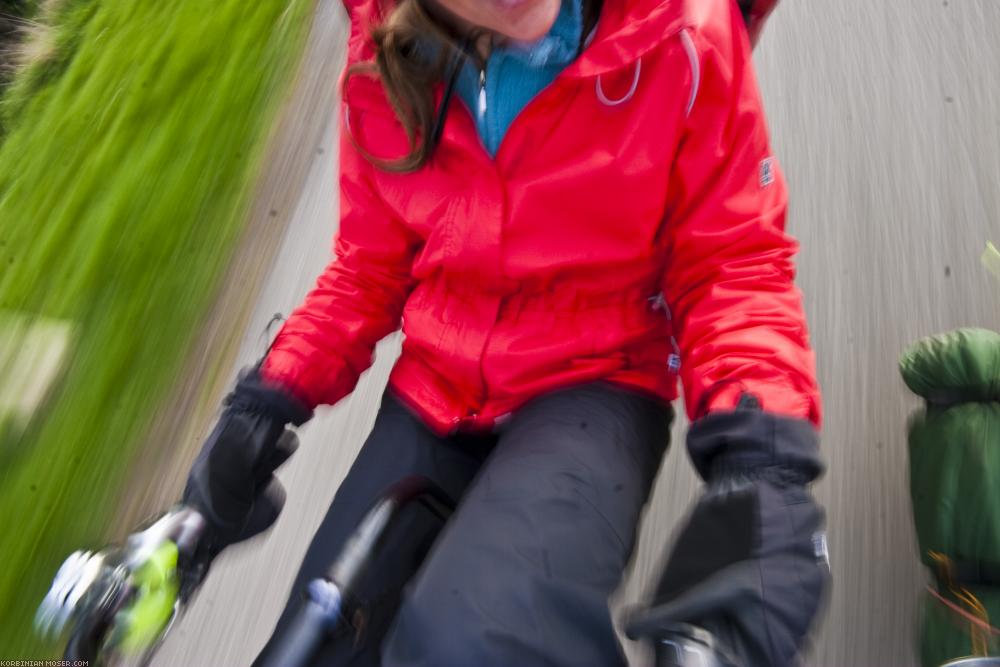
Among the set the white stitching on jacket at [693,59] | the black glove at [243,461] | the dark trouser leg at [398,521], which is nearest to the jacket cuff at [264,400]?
the black glove at [243,461]

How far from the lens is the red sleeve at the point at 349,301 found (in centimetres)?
127

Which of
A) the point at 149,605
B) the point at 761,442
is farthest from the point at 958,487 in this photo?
the point at 149,605

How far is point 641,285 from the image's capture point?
3.99 ft

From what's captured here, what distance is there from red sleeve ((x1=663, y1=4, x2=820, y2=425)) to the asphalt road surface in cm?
58

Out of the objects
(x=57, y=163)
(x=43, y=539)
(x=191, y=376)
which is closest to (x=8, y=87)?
(x=57, y=163)

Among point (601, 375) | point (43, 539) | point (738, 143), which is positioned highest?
point (738, 143)

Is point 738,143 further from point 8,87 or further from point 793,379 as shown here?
point 8,87

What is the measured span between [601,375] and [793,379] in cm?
34

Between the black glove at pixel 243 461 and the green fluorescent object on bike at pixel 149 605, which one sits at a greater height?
the black glove at pixel 243 461

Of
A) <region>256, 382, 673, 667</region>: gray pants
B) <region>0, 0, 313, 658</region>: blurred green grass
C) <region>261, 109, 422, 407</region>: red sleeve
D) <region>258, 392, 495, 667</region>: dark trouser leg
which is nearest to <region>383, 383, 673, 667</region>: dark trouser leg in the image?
<region>256, 382, 673, 667</region>: gray pants

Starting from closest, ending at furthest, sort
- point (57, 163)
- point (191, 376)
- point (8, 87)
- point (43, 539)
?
point (43, 539) < point (191, 376) < point (57, 163) < point (8, 87)

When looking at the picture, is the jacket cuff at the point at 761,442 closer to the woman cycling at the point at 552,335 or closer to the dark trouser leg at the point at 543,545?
the woman cycling at the point at 552,335

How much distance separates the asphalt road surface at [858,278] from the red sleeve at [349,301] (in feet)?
1.77

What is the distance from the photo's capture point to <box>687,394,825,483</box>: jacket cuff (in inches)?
35.5
